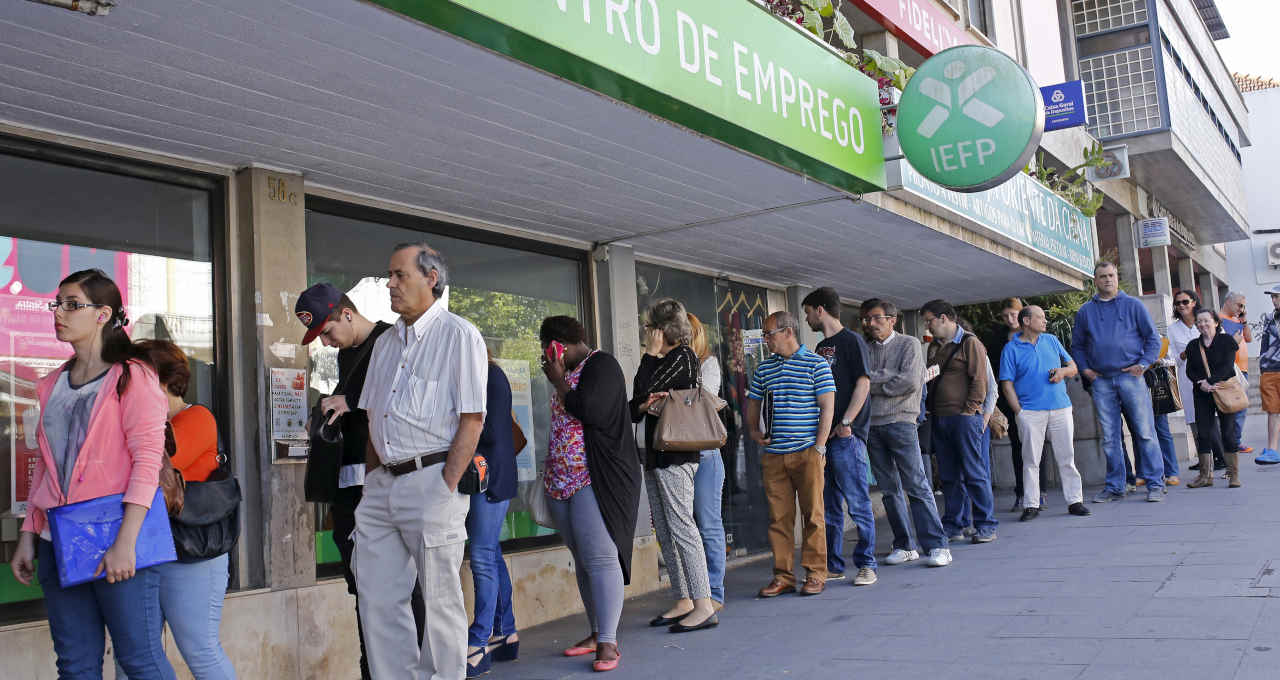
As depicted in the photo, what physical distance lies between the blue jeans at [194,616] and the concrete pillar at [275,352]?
1.54 m

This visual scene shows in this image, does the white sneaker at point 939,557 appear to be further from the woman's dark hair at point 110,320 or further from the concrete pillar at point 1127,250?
the concrete pillar at point 1127,250

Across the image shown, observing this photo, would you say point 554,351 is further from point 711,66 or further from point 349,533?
point 711,66

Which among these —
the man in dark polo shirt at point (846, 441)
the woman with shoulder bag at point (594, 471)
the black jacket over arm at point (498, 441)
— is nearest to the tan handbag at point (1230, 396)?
the man in dark polo shirt at point (846, 441)

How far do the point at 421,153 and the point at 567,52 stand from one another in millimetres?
1428

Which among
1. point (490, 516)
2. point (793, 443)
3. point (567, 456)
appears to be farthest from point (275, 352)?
point (793, 443)

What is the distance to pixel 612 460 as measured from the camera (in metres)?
5.17

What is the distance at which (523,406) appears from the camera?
733cm

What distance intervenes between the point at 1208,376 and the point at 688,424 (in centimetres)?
679

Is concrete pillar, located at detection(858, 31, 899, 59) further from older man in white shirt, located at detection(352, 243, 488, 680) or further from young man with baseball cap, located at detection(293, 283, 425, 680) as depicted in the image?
older man in white shirt, located at detection(352, 243, 488, 680)

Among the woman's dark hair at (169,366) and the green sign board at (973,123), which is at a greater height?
the green sign board at (973,123)

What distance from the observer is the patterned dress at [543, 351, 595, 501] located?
518 centimetres

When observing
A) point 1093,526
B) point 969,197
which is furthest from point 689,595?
point 969,197

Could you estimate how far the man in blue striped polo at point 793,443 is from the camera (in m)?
6.47

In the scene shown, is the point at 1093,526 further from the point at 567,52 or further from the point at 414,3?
the point at 414,3
